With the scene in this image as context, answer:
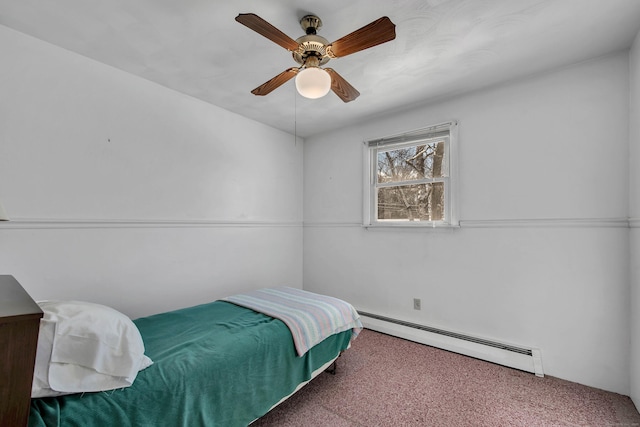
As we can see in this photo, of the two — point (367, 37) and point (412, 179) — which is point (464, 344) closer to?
point (412, 179)

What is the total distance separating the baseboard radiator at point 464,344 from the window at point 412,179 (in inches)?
41.1

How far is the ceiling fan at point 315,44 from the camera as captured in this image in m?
1.42

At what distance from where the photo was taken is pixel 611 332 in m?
2.07

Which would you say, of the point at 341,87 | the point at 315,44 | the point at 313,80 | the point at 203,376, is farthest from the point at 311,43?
the point at 203,376

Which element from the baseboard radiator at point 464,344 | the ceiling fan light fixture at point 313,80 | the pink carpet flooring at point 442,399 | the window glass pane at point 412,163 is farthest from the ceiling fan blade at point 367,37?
the baseboard radiator at point 464,344

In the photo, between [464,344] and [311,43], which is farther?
[464,344]

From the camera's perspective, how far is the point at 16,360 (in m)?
0.86

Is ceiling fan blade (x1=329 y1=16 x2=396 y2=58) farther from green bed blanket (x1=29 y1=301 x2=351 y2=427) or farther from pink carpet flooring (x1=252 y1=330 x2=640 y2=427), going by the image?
pink carpet flooring (x1=252 y1=330 x2=640 y2=427)

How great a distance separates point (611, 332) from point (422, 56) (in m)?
2.40

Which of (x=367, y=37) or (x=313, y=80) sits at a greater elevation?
(x=367, y=37)

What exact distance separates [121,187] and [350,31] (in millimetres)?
2104

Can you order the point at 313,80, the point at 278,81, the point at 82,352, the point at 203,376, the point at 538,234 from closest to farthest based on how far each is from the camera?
1. the point at 82,352
2. the point at 203,376
3. the point at 313,80
4. the point at 278,81
5. the point at 538,234

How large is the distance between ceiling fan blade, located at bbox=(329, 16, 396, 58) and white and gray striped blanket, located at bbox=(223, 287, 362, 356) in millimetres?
1707

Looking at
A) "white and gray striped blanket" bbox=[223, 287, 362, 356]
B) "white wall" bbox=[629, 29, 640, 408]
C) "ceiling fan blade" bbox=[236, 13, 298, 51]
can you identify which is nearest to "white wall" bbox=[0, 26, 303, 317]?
"white and gray striped blanket" bbox=[223, 287, 362, 356]
